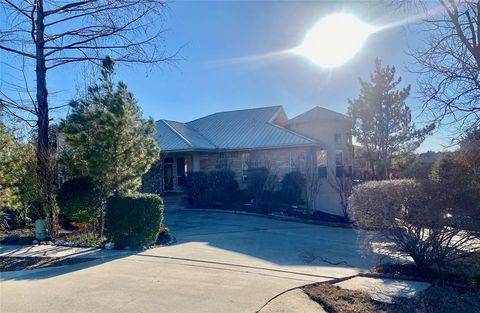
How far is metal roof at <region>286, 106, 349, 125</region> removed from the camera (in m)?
22.4

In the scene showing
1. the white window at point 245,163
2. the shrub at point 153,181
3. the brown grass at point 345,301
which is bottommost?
the brown grass at point 345,301

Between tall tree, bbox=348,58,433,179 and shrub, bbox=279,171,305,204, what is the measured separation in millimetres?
9057

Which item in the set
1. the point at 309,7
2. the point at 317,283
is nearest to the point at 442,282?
the point at 317,283

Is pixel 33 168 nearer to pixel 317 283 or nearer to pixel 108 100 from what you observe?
pixel 108 100

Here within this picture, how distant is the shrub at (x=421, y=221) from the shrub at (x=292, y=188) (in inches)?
400

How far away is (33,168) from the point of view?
954cm

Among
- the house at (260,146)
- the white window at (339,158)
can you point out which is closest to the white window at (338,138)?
the house at (260,146)

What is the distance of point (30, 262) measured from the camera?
7223mm

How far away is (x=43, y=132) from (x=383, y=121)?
68.6 feet

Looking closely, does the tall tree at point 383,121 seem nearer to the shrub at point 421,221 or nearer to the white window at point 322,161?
the white window at point 322,161

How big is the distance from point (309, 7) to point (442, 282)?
28.6 ft

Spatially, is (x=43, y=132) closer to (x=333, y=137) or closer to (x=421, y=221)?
(x=421, y=221)

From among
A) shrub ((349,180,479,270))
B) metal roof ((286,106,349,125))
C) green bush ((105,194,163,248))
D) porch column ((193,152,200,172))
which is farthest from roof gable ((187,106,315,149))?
shrub ((349,180,479,270))

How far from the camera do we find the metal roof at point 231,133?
19969mm
